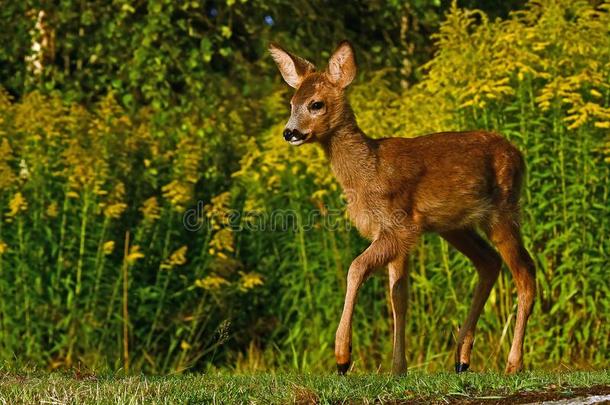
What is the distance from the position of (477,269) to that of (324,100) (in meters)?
1.76

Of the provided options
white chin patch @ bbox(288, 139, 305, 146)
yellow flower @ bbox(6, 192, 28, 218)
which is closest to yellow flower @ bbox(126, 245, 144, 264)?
yellow flower @ bbox(6, 192, 28, 218)

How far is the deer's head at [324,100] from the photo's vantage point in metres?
7.21

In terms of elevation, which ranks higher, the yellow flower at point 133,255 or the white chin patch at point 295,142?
the white chin patch at point 295,142

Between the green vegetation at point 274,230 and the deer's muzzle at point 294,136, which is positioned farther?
the green vegetation at point 274,230

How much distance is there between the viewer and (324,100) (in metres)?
7.27

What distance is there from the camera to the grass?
565 centimetres

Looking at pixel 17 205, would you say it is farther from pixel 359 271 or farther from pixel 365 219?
pixel 359 271

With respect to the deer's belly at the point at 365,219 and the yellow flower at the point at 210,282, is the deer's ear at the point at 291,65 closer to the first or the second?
the deer's belly at the point at 365,219

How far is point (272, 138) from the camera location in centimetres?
1148

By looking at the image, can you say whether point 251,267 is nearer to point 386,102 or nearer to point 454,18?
point 386,102

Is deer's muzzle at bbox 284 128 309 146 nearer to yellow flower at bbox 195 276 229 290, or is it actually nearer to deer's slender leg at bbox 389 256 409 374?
deer's slender leg at bbox 389 256 409 374

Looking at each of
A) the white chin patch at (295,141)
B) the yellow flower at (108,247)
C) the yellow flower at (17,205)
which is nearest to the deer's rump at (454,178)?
the white chin patch at (295,141)

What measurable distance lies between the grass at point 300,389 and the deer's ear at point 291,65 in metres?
2.16

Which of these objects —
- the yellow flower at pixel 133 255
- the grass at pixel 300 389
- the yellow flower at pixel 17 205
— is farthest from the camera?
the yellow flower at pixel 133 255
